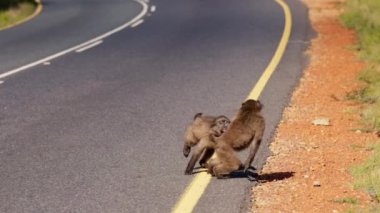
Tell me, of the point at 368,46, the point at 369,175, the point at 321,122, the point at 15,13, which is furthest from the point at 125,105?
the point at 15,13

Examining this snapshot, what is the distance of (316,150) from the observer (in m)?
7.87

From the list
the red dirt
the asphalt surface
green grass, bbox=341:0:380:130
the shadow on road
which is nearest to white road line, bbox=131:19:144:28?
the asphalt surface

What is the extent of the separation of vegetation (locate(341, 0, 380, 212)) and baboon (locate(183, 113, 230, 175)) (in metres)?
1.24

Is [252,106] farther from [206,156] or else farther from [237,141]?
[206,156]

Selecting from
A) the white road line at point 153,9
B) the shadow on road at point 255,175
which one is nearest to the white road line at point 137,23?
the white road line at point 153,9

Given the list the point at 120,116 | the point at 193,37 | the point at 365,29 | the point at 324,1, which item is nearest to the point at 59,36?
the point at 193,37

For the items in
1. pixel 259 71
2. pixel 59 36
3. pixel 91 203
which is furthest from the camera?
pixel 59 36

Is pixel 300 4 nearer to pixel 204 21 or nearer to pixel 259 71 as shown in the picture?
pixel 204 21

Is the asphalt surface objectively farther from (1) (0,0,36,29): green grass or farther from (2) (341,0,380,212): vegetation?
(1) (0,0,36,29): green grass

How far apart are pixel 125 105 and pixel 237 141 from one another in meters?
4.10

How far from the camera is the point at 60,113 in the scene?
9.73 m

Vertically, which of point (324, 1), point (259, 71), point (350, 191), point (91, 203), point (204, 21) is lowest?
point (324, 1)

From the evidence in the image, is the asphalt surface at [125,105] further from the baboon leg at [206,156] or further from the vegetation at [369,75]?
the vegetation at [369,75]

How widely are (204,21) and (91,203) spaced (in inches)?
695
